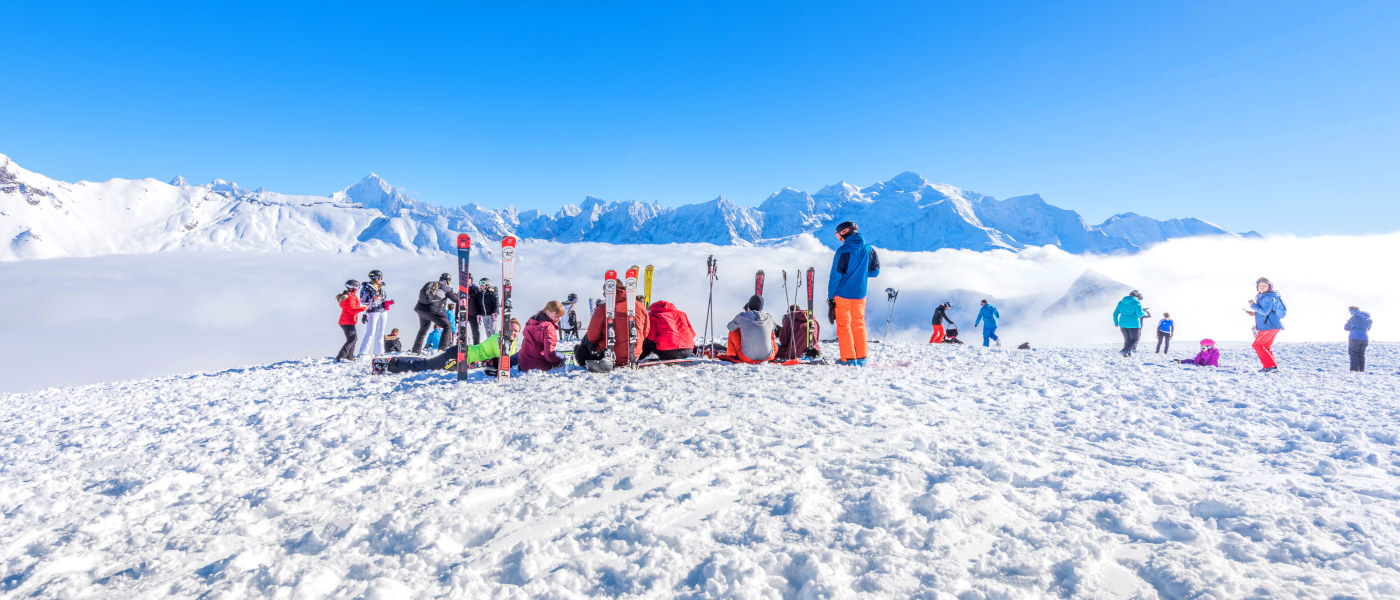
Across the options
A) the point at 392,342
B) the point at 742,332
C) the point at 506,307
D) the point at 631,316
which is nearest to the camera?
the point at 506,307

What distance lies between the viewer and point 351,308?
420 inches

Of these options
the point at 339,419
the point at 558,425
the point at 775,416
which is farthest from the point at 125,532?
the point at 775,416

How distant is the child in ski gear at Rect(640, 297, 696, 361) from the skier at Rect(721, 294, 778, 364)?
2.20ft

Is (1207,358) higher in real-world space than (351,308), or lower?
lower

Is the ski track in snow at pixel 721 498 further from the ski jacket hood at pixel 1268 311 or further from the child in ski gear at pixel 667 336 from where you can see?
the ski jacket hood at pixel 1268 311

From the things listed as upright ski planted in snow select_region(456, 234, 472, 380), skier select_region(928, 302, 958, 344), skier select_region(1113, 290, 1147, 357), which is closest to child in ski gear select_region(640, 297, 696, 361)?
upright ski planted in snow select_region(456, 234, 472, 380)

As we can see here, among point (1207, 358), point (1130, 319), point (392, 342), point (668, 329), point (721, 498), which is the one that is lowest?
point (392, 342)

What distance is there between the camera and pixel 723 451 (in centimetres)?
364

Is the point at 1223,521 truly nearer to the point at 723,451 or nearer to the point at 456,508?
the point at 723,451

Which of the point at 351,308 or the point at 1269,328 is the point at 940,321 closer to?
the point at 1269,328

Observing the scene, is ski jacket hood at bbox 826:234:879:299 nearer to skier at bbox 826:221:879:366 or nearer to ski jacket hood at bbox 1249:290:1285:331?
skier at bbox 826:221:879:366

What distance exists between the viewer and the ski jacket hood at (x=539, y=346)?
753cm

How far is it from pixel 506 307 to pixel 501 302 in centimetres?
12

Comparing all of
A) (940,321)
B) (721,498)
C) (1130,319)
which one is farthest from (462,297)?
(940,321)
